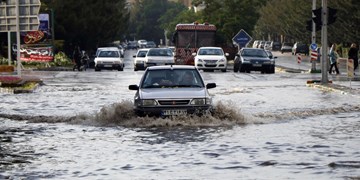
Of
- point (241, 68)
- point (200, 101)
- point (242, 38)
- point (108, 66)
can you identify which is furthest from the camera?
point (242, 38)

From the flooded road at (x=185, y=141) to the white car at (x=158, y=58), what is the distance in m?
31.1

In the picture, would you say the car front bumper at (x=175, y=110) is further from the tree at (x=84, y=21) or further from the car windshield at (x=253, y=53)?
the tree at (x=84, y=21)

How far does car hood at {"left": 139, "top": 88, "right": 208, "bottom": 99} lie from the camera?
2170 cm

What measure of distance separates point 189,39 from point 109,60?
6104mm

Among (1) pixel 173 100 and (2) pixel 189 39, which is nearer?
(1) pixel 173 100

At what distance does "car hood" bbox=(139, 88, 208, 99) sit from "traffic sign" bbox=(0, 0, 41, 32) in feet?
80.5

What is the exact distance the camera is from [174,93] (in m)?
21.8

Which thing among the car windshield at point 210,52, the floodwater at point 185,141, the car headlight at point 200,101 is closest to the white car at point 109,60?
the car windshield at point 210,52

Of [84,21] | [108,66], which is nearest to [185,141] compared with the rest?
[108,66]

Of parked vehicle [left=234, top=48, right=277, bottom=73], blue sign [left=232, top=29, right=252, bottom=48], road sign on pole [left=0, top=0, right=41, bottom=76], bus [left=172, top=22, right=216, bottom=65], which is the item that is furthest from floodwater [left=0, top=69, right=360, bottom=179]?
blue sign [left=232, top=29, right=252, bottom=48]

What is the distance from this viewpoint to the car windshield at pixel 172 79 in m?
22.9

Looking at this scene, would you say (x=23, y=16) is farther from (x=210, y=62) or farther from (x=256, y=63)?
(x=256, y=63)

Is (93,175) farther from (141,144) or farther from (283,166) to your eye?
(141,144)

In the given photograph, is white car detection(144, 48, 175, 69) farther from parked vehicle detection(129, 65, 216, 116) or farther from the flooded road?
parked vehicle detection(129, 65, 216, 116)
